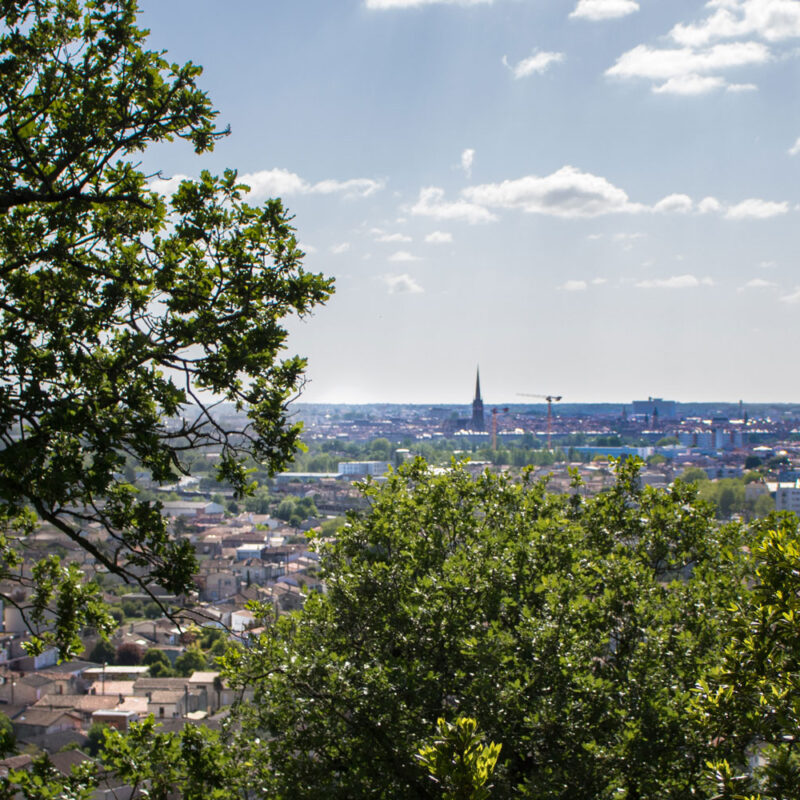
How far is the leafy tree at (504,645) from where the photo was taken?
4660 mm

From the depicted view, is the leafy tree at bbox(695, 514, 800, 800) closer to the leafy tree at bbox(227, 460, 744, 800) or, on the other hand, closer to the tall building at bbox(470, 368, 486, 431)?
the leafy tree at bbox(227, 460, 744, 800)

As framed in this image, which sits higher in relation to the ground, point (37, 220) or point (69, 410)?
point (37, 220)

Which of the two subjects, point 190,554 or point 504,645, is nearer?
point 190,554

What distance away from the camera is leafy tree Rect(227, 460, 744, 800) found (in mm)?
4660

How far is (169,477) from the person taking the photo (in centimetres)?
417

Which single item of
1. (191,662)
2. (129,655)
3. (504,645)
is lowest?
(129,655)

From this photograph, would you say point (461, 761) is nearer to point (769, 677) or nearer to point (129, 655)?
point (769, 677)

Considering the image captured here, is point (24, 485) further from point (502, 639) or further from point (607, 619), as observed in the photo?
point (607, 619)

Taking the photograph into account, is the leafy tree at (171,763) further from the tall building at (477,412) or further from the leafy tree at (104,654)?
the tall building at (477,412)

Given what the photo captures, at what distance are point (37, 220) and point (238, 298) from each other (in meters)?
1.20

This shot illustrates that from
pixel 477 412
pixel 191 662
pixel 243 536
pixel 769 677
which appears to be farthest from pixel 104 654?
pixel 477 412

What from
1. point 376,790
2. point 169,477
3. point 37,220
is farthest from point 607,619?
point 37,220

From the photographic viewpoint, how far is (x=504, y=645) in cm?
492

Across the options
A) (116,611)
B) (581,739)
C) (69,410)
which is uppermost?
(69,410)
